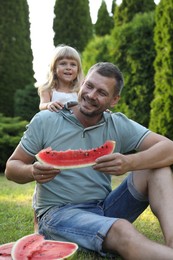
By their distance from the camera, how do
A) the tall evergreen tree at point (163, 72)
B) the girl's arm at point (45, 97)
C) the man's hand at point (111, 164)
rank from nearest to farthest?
the man's hand at point (111, 164) < the girl's arm at point (45, 97) < the tall evergreen tree at point (163, 72)

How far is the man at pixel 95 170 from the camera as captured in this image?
10.0 ft

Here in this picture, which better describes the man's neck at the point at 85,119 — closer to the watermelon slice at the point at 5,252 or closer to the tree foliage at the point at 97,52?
the watermelon slice at the point at 5,252

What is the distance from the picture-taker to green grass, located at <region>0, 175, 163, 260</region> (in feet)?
13.4

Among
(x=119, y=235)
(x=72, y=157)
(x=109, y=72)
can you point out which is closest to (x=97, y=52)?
(x=109, y=72)

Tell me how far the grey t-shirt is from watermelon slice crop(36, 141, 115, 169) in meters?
0.28

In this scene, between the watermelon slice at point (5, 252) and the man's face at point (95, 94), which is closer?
the watermelon slice at point (5, 252)

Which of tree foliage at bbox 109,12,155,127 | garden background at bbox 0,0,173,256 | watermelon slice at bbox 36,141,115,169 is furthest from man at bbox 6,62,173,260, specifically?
tree foliage at bbox 109,12,155,127

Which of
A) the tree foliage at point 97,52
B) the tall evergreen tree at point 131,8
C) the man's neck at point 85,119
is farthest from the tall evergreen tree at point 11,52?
the man's neck at point 85,119

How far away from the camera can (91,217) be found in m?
3.05

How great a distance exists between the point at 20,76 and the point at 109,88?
40.5 feet

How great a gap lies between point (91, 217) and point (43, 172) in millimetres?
470

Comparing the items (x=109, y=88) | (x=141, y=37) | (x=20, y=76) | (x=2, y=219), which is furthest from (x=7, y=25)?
(x=109, y=88)

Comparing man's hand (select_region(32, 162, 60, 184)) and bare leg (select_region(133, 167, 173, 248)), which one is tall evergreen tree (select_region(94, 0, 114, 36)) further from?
man's hand (select_region(32, 162, 60, 184))

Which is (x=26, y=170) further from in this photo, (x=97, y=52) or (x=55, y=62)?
(x=97, y=52)
